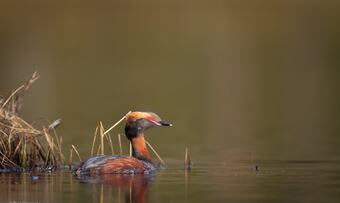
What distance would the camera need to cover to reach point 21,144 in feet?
59.0

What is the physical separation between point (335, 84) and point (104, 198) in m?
25.3

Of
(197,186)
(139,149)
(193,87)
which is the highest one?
(193,87)

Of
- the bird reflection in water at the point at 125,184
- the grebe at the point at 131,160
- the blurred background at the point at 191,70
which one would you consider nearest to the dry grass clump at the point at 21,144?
the grebe at the point at 131,160

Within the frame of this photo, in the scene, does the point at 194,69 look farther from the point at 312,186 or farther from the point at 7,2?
the point at 312,186

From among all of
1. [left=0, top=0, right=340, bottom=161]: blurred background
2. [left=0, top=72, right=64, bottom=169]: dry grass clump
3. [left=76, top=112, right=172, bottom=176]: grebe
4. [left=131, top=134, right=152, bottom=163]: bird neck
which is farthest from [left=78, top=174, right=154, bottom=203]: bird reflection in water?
[left=0, top=0, right=340, bottom=161]: blurred background

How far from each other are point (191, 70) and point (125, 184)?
31989mm

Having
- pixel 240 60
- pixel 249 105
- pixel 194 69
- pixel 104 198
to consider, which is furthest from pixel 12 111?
pixel 240 60

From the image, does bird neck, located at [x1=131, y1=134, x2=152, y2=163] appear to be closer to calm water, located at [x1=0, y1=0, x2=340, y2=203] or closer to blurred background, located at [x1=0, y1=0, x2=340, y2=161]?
calm water, located at [x1=0, y1=0, x2=340, y2=203]

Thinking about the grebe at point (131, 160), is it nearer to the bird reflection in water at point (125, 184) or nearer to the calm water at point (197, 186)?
the bird reflection in water at point (125, 184)

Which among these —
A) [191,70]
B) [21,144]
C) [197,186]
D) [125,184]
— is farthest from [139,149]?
[191,70]

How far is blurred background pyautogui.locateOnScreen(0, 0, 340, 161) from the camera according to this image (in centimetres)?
2492

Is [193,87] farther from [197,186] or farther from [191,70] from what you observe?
[197,186]

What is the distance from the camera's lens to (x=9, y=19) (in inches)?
2662

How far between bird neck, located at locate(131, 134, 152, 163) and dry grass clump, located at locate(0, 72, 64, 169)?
109 cm
